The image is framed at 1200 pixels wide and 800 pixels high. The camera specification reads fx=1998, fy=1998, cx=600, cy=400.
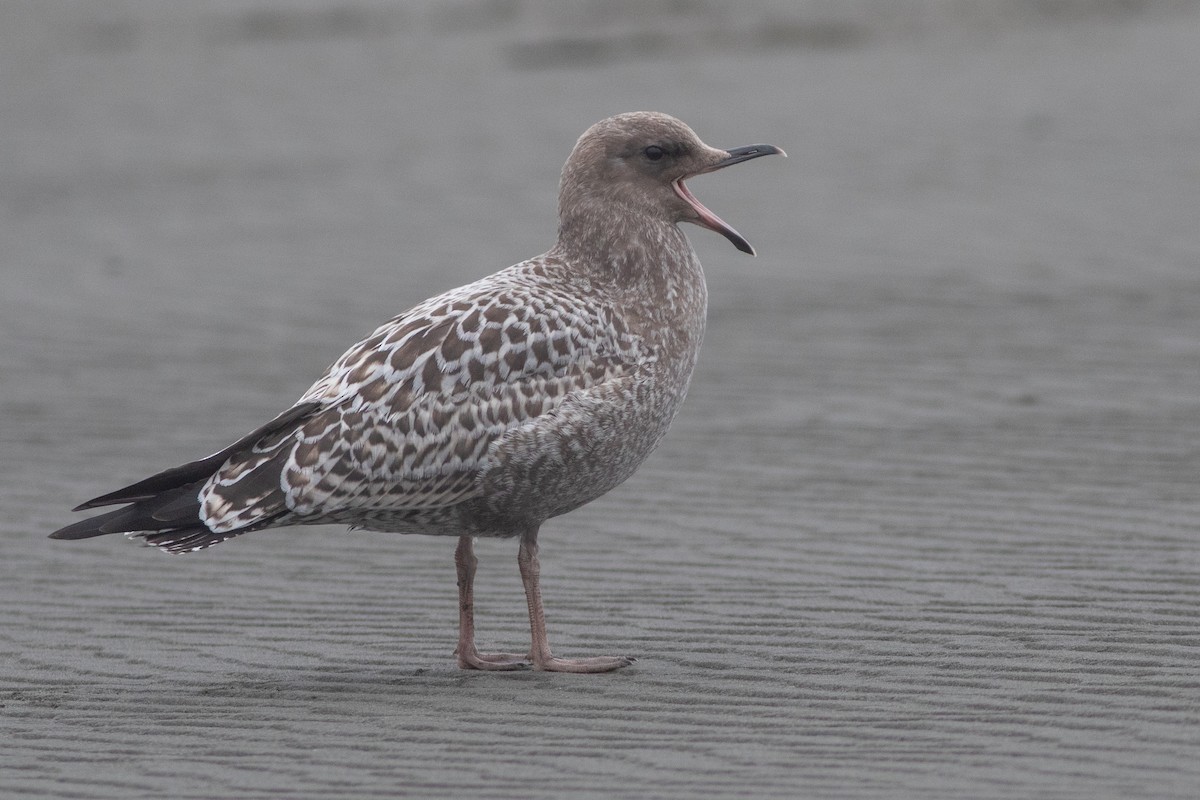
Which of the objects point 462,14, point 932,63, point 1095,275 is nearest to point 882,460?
point 1095,275

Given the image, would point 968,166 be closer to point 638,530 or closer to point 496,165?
point 496,165

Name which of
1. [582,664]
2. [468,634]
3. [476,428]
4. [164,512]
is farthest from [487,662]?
[164,512]

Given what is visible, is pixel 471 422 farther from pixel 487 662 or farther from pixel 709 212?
pixel 709 212

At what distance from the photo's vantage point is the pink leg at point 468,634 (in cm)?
690

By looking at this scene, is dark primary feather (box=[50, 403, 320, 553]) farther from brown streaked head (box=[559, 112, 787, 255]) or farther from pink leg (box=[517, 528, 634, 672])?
brown streaked head (box=[559, 112, 787, 255])

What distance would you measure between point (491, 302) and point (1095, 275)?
26.5ft

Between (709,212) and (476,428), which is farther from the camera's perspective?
(709,212)

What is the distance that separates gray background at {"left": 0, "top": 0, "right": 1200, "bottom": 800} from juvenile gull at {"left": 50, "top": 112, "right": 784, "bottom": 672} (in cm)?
57

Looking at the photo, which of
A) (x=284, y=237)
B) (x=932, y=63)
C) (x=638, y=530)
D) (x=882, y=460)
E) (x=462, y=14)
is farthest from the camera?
(x=462, y=14)

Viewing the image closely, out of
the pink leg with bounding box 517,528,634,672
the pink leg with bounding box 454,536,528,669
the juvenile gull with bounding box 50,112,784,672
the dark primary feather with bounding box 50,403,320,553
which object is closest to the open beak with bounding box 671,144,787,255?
the juvenile gull with bounding box 50,112,784,672

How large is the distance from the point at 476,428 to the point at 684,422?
4.44m

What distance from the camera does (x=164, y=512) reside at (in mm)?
6480

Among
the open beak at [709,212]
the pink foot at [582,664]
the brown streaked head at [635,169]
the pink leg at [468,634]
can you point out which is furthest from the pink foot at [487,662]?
the open beak at [709,212]

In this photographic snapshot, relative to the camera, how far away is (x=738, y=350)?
12.4 m
